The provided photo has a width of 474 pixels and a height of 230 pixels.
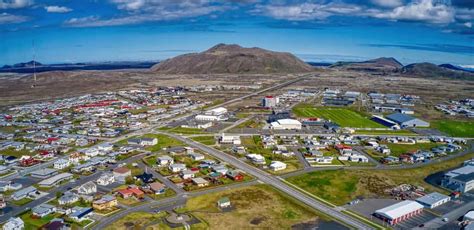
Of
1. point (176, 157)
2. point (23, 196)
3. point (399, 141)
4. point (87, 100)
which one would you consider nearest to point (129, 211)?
point (23, 196)

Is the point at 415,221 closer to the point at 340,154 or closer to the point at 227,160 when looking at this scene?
the point at 340,154

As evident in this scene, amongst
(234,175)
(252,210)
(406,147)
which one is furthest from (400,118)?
(252,210)

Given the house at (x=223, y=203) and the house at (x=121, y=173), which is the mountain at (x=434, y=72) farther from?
the house at (x=121, y=173)

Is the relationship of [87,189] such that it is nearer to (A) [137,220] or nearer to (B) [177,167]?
(A) [137,220]

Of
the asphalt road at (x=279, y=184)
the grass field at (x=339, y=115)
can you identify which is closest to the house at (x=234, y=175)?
the asphalt road at (x=279, y=184)

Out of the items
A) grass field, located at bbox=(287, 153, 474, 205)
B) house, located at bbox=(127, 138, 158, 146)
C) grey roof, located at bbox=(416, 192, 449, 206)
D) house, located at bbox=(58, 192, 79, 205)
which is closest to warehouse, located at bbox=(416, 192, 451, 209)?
grey roof, located at bbox=(416, 192, 449, 206)
